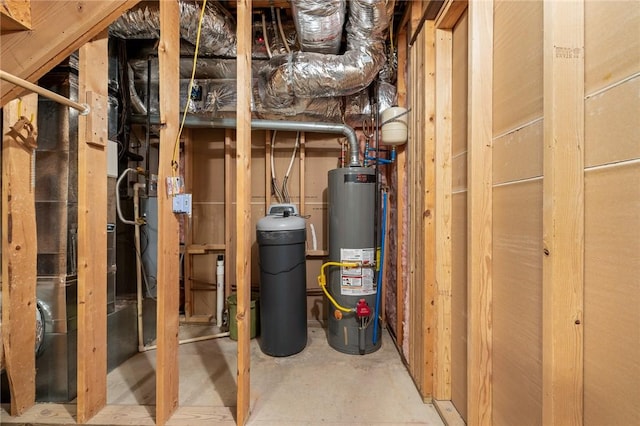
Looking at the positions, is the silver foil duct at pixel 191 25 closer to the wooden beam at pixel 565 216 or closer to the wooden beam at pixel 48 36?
the wooden beam at pixel 48 36

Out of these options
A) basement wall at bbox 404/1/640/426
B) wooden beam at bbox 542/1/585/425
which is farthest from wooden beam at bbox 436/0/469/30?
wooden beam at bbox 542/1/585/425

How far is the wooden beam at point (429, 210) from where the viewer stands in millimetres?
1468

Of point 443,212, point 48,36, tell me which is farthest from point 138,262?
point 443,212

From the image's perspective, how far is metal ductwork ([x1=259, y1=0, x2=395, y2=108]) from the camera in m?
1.91

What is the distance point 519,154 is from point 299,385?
1.70 m


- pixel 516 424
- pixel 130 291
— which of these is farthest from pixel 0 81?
pixel 516 424

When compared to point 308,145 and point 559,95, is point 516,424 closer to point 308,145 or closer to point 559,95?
point 559,95

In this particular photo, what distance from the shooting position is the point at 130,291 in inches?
83.5

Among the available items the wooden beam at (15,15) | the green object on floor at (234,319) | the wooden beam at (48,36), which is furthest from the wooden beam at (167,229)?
the green object on floor at (234,319)

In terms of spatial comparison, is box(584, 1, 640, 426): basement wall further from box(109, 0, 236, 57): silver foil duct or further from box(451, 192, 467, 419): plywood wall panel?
box(109, 0, 236, 57): silver foil duct

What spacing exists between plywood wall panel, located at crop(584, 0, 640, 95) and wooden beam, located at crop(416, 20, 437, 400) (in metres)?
0.77

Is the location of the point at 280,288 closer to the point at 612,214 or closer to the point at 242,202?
the point at 242,202

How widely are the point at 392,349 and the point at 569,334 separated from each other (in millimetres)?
1599

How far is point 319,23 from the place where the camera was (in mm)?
1823
